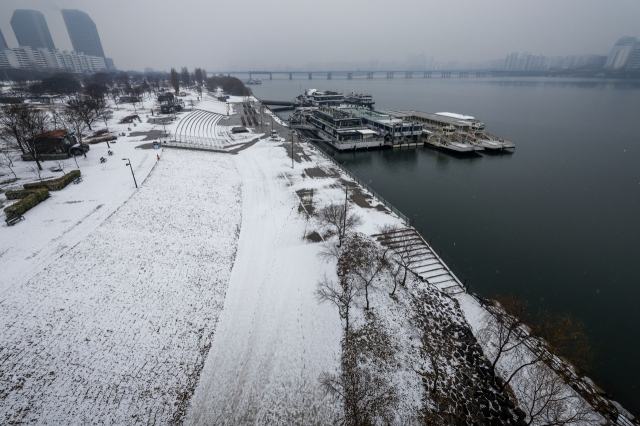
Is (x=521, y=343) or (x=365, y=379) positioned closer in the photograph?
(x=521, y=343)

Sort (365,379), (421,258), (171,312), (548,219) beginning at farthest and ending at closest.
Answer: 1. (548,219)
2. (421,258)
3. (171,312)
4. (365,379)

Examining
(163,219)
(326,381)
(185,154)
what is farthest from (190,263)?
(185,154)

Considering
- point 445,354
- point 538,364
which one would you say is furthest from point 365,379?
point 538,364

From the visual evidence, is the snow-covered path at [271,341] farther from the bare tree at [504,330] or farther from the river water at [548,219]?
the river water at [548,219]

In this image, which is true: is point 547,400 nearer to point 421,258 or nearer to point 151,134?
point 421,258

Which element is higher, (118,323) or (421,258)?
(118,323)
